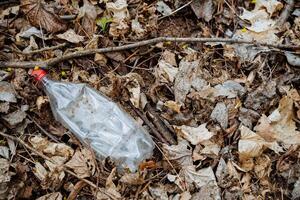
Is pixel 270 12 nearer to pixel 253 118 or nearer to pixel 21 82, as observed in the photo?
pixel 253 118

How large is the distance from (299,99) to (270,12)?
2.94 ft

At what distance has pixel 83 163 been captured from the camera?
288 cm

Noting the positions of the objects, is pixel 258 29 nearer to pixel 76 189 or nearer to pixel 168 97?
pixel 168 97

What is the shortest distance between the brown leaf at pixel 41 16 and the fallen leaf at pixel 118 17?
44 centimetres

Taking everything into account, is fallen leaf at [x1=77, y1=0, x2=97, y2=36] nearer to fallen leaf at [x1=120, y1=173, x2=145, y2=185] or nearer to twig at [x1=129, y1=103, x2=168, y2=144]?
twig at [x1=129, y1=103, x2=168, y2=144]

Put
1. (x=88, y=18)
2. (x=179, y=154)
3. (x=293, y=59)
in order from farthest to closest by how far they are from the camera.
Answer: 1. (x=88, y=18)
2. (x=293, y=59)
3. (x=179, y=154)

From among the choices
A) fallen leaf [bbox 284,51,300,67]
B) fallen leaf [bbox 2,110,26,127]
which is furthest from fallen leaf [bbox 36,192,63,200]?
fallen leaf [bbox 284,51,300,67]

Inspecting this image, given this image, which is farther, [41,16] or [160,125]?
[41,16]

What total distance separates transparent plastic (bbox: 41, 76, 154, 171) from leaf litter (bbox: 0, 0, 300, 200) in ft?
0.22

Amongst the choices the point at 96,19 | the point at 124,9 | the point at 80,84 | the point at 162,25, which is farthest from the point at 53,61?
the point at 162,25

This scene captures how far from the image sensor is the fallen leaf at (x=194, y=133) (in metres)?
3.01

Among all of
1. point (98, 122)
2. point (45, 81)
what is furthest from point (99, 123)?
point (45, 81)

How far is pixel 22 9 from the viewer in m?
3.38

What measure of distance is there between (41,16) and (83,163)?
137 cm
